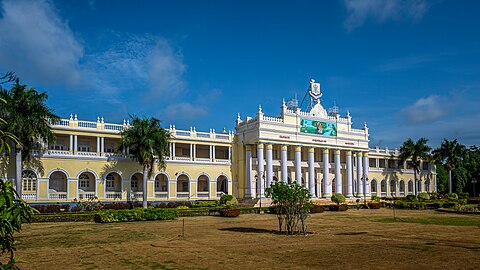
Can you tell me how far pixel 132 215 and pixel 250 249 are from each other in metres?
16.1

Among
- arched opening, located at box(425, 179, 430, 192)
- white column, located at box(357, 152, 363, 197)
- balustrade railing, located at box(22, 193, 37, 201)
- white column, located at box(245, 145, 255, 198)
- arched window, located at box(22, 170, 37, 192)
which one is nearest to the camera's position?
balustrade railing, located at box(22, 193, 37, 201)

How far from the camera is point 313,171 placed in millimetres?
56625

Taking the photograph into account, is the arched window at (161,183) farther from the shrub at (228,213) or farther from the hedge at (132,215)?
the hedge at (132,215)

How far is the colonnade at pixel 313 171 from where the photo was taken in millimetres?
52688

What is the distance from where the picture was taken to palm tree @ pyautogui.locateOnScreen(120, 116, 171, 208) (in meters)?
41.3

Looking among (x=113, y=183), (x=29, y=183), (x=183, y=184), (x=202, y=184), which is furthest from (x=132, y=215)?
(x=202, y=184)

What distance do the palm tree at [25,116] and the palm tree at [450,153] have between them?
62.1m

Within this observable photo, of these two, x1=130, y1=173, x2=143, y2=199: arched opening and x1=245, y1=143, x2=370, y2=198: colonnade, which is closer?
x1=130, y1=173, x2=143, y2=199: arched opening

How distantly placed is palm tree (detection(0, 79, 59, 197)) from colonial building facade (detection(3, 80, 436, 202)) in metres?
4.34

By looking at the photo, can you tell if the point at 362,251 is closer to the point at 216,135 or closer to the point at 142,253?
the point at 142,253

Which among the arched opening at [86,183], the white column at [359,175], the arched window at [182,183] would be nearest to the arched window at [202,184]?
the arched window at [182,183]

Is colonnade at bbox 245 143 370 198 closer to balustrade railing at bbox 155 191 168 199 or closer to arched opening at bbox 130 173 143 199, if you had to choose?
balustrade railing at bbox 155 191 168 199

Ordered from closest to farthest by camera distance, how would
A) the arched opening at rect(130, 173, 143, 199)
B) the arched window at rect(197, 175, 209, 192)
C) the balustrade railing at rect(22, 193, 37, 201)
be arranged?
the balustrade railing at rect(22, 193, 37, 201) → the arched opening at rect(130, 173, 143, 199) → the arched window at rect(197, 175, 209, 192)

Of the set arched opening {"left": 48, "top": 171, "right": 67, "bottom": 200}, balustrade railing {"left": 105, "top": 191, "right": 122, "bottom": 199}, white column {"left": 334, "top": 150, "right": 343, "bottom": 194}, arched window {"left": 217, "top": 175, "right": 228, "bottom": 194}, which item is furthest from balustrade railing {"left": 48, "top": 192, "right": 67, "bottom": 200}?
white column {"left": 334, "top": 150, "right": 343, "bottom": 194}
